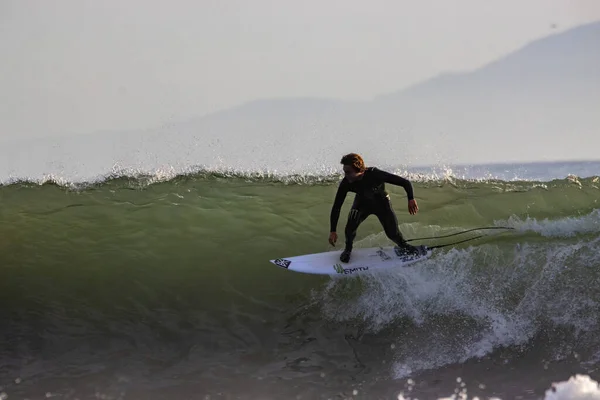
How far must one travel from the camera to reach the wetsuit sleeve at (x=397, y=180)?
6414mm

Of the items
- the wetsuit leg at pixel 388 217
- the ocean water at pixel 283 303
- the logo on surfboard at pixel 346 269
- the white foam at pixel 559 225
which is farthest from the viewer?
the white foam at pixel 559 225

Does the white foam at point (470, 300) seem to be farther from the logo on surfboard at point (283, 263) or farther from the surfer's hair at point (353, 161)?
the surfer's hair at point (353, 161)

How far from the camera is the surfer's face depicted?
6436 mm

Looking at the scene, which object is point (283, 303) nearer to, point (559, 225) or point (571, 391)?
point (571, 391)

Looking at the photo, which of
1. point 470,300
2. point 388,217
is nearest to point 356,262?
point 388,217

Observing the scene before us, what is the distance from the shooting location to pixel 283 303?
7.26m

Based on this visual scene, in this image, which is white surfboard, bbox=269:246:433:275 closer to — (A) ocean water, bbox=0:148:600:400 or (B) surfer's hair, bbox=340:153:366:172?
(A) ocean water, bbox=0:148:600:400

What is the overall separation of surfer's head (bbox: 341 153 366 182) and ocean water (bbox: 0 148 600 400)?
150 centimetres

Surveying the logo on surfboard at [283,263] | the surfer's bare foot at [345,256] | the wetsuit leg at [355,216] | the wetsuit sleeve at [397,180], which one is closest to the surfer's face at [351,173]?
the wetsuit sleeve at [397,180]

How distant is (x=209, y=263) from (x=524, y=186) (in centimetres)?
695

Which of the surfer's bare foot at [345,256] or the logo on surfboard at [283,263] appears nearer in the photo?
the surfer's bare foot at [345,256]

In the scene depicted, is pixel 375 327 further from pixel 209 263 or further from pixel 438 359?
pixel 209 263

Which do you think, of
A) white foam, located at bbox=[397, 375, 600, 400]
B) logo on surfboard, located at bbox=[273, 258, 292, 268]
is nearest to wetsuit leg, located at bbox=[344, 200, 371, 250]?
logo on surfboard, located at bbox=[273, 258, 292, 268]

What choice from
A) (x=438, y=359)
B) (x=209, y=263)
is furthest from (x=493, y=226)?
(x=209, y=263)
